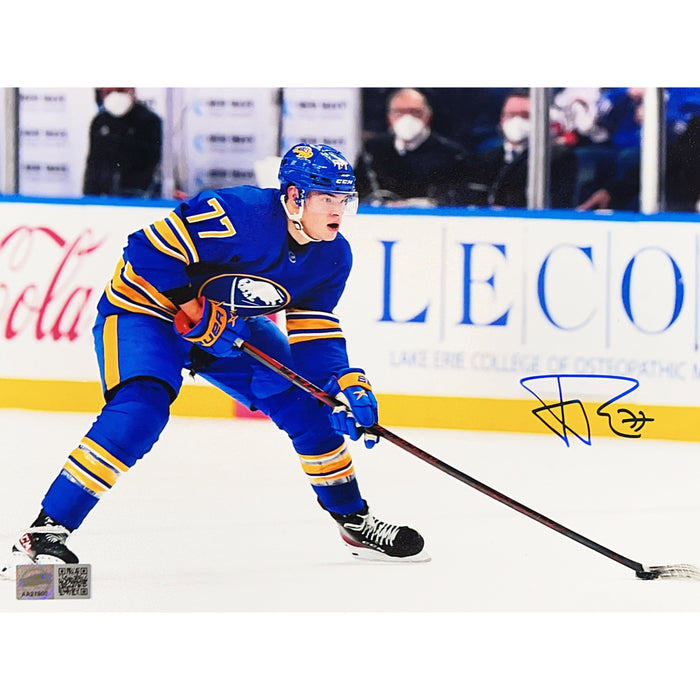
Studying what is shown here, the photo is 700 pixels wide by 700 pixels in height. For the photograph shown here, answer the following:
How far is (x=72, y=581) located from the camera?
3.05m

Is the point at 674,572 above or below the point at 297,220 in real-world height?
below

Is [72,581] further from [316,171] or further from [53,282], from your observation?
[316,171]

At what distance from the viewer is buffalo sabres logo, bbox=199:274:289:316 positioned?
10.4ft

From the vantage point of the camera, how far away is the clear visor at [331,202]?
3.08 meters

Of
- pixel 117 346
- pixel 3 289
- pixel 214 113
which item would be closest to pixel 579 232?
pixel 214 113

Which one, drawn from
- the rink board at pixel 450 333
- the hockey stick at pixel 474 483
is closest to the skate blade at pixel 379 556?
the hockey stick at pixel 474 483

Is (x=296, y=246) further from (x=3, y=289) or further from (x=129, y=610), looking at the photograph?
(x=129, y=610)

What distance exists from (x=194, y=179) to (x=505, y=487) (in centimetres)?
110

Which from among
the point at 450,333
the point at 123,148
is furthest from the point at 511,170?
the point at 123,148

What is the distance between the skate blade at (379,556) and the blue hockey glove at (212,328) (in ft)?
1.87
